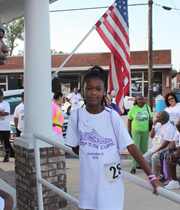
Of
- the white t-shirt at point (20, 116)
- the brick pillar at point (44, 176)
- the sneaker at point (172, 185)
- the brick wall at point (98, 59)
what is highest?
the brick wall at point (98, 59)

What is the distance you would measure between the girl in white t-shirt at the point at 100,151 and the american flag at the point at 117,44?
11.8 ft

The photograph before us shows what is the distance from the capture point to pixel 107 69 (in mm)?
23422

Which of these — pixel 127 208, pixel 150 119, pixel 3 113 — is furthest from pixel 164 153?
pixel 3 113

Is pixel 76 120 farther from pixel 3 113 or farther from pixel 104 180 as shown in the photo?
pixel 3 113

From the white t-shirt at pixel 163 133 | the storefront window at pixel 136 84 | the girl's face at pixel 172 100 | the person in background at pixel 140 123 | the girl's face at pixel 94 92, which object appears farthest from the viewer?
the storefront window at pixel 136 84

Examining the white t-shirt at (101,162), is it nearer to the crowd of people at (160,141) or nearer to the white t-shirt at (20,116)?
the crowd of people at (160,141)

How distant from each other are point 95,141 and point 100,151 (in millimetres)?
78

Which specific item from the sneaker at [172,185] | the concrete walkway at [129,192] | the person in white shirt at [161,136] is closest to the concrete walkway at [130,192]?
the concrete walkway at [129,192]

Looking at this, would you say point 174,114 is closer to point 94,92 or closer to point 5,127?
point 5,127

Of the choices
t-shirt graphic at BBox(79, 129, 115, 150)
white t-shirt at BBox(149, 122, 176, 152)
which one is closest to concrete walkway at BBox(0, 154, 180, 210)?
white t-shirt at BBox(149, 122, 176, 152)

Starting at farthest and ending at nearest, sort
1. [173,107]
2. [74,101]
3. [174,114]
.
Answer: [74,101] → [173,107] → [174,114]

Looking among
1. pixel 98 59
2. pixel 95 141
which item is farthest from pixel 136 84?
pixel 95 141

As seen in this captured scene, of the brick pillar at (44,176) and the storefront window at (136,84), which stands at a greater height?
the storefront window at (136,84)

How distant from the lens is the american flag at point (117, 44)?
568 centimetres
